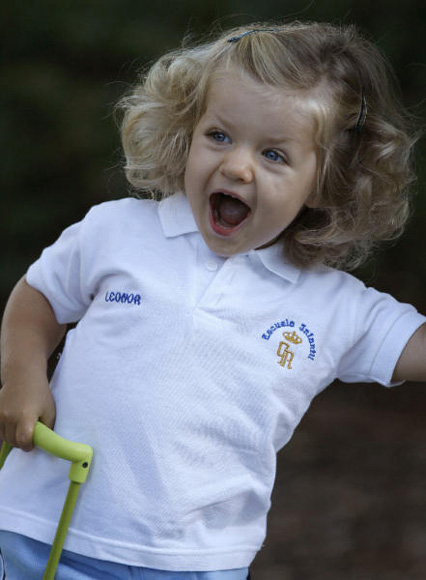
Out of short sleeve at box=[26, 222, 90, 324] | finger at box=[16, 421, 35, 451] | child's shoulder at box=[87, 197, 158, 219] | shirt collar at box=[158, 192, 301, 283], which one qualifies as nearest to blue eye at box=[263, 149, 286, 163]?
shirt collar at box=[158, 192, 301, 283]

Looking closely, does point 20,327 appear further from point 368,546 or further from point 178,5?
point 178,5

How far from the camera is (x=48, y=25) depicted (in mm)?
5387

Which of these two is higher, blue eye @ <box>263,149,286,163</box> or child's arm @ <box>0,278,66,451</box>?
blue eye @ <box>263,149,286,163</box>

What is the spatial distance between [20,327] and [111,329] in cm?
25

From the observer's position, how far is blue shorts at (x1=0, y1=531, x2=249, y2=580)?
82.4 inches

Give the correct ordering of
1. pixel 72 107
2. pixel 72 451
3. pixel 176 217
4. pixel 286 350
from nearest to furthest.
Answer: pixel 72 451 → pixel 286 350 → pixel 176 217 → pixel 72 107

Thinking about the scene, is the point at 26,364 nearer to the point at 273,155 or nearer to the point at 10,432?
the point at 10,432

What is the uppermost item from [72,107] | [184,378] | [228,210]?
[228,210]

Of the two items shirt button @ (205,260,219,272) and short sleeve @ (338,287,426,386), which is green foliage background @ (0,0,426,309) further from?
shirt button @ (205,260,219,272)

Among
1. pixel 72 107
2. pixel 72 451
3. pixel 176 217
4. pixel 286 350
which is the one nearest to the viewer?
pixel 72 451

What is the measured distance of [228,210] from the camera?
222 cm

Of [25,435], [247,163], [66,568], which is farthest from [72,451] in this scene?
[247,163]

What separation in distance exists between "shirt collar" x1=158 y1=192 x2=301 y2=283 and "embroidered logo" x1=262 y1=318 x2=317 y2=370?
11 cm

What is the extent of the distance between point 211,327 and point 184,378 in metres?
0.12
